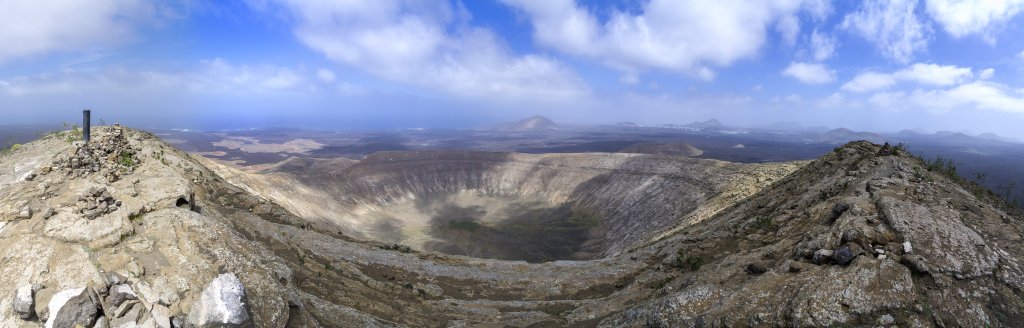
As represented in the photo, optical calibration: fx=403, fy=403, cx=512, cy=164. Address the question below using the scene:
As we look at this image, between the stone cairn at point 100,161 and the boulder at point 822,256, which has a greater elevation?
the stone cairn at point 100,161

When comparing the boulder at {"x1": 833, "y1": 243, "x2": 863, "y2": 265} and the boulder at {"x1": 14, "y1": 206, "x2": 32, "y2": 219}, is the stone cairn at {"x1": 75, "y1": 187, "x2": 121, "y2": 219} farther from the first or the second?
the boulder at {"x1": 833, "y1": 243, "x2": 863, "y2": 265}

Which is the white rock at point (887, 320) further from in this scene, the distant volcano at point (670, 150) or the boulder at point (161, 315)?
the distant volcano at point (670, 150)

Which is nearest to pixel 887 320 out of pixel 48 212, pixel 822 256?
pixel 822 256

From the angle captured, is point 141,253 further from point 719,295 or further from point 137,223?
point 719,295

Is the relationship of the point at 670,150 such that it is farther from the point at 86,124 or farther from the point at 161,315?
the point at 161,315

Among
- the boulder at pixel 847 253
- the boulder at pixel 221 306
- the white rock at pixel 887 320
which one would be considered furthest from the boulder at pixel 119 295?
the boulder at pixel 847 253

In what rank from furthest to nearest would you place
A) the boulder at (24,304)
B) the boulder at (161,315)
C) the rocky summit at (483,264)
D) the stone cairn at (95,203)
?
the stone cairn at (95,203) → the rocky summit at (483,264) → the boulder at (161,315) → the boulder at (24,304)

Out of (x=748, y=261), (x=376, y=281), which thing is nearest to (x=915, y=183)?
(x=748, y=261)
